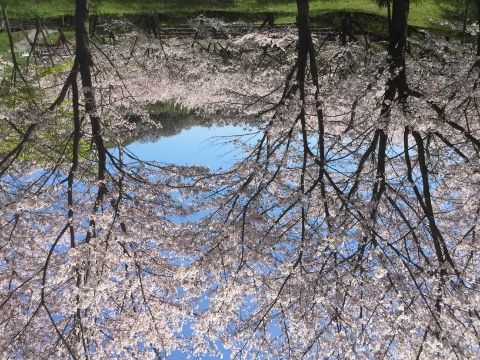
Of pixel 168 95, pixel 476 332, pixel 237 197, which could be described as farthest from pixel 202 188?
pixel 168 95

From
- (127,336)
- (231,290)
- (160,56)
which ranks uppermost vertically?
(160,56)

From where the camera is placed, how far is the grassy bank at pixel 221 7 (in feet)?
38.0

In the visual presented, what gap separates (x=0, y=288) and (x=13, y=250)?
680 millimetres

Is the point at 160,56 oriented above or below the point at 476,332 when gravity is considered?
above

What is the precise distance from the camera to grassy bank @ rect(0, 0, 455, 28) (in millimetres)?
11570

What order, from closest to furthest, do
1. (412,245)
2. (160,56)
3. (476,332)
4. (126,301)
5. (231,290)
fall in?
(476,332) < (231,290) < (126,301) < (412,245) < (160,56)

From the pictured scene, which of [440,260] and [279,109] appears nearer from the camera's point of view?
[440,260]

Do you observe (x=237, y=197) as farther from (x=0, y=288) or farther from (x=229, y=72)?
(x=229, y=72)

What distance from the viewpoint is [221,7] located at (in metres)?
12.7

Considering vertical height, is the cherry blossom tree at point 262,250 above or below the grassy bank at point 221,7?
below

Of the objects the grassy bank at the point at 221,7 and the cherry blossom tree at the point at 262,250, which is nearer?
the cherry blossom tree at the point at 262,250

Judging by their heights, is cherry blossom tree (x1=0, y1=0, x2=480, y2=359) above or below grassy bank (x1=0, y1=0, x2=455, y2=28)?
below

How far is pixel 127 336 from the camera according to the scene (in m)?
6.51

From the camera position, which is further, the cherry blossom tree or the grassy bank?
the grassy bank
